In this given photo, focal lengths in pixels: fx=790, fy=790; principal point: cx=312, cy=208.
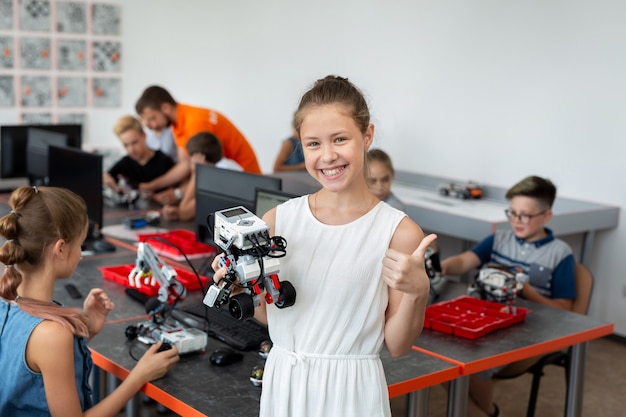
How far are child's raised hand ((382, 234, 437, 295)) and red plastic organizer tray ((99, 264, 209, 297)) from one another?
1.51 meters

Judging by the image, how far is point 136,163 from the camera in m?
5.14

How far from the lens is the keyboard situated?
240cm

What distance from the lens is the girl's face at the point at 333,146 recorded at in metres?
1.58

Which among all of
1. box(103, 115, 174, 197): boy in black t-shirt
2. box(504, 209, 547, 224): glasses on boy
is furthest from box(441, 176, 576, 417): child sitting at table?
box(103, 115, 174, 197): boy in black t-shirt

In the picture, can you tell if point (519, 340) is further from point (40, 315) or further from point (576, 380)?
point (40, 315)

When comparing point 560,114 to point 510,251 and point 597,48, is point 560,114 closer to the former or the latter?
point 597,48

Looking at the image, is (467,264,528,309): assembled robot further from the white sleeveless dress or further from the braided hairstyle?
the braided hairstyle

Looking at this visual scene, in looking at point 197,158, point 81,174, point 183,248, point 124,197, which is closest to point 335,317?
point 183,248

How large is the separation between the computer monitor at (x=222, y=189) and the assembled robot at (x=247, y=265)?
1388 millimetres

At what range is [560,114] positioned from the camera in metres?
5.09

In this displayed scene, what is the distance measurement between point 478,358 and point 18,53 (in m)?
5.76

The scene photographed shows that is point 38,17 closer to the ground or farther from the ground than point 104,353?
farther from the ground

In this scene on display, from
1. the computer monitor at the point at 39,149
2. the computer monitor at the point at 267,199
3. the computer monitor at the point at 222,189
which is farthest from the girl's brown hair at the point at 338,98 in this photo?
the computer monitor at the point at 39,149

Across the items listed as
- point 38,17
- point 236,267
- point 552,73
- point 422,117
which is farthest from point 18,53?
point 236,267
